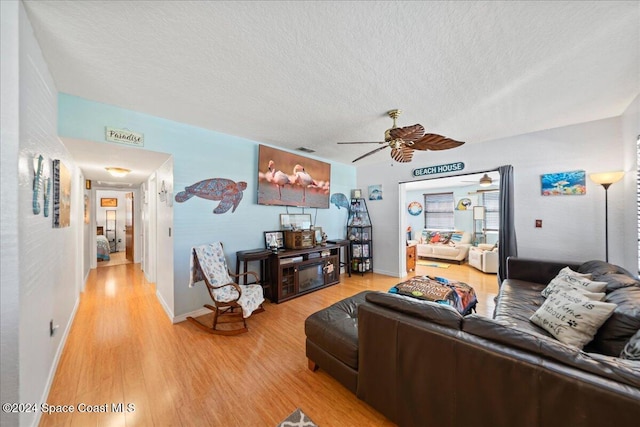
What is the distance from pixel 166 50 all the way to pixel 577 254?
17.5ft

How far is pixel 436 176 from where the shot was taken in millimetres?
4461

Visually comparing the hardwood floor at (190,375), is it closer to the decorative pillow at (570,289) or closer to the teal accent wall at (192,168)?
the teal accent wall at (192,168)

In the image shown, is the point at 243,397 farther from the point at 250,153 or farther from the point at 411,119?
the point at 411,119

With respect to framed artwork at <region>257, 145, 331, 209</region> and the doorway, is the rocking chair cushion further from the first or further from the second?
the doorway

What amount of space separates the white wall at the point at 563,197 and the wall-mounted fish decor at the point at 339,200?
2385 mm

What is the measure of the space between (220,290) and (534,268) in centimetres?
427

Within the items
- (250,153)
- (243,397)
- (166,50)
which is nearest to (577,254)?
(243,397)

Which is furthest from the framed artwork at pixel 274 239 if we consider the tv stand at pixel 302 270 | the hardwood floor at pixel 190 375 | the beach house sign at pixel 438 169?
the beach house sign at pixel 438 169

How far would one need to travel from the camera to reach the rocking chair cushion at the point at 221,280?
2771 millimetres

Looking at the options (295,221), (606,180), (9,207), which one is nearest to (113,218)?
(295,221)

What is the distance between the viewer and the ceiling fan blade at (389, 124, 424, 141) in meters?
2.24

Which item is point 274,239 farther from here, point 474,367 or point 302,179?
point 474,367

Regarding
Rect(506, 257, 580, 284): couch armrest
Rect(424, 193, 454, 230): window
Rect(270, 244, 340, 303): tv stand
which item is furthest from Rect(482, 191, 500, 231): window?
Rect(270, 244, 340, 303): tv stand

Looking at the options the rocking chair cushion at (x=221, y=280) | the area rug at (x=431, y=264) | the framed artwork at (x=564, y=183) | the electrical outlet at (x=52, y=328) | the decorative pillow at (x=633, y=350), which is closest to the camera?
the decorative pillow at (x=633, y=350)
